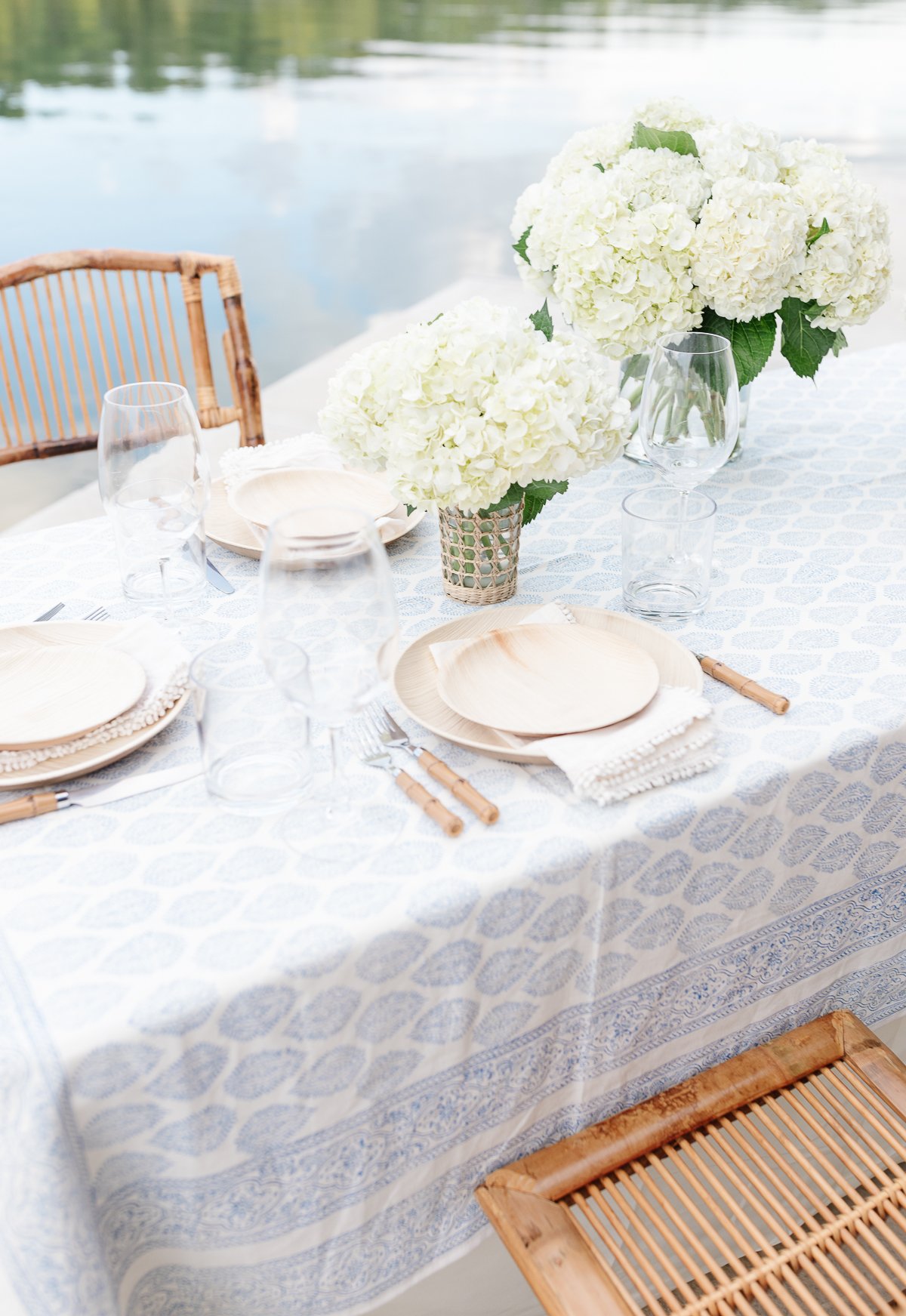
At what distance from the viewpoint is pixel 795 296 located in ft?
4.07

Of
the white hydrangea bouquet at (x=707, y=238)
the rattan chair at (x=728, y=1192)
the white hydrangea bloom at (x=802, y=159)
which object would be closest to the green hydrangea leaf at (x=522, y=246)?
the white hydrangea bouquet at (x=707, y=238)

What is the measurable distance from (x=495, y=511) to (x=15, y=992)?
0.58 meters

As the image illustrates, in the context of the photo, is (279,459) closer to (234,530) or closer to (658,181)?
(234,530)

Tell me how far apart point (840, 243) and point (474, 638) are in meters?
0.65

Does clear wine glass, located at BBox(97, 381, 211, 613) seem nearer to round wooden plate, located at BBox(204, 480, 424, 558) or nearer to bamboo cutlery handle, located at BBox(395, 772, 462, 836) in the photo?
round wooden plate, located at BBox(204, 480, 424, 558)

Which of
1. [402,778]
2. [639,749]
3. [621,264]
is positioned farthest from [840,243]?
[402,778]

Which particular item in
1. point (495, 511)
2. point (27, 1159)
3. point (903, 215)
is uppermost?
point (495, 511)

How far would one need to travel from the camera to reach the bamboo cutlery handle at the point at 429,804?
2.54 ft

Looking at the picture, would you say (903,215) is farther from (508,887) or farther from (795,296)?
(508,887)

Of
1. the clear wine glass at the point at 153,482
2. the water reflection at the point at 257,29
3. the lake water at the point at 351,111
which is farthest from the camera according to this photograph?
the water reflection at the point at 257,29

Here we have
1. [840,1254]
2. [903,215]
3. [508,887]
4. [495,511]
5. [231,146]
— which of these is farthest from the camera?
[231,146]

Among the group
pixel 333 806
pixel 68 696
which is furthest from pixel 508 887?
pixel 68 696

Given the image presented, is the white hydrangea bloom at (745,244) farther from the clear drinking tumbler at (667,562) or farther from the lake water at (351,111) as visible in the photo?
the lake water at (351,111)

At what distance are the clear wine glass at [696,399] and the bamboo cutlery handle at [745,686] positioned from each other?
6.3 inches
